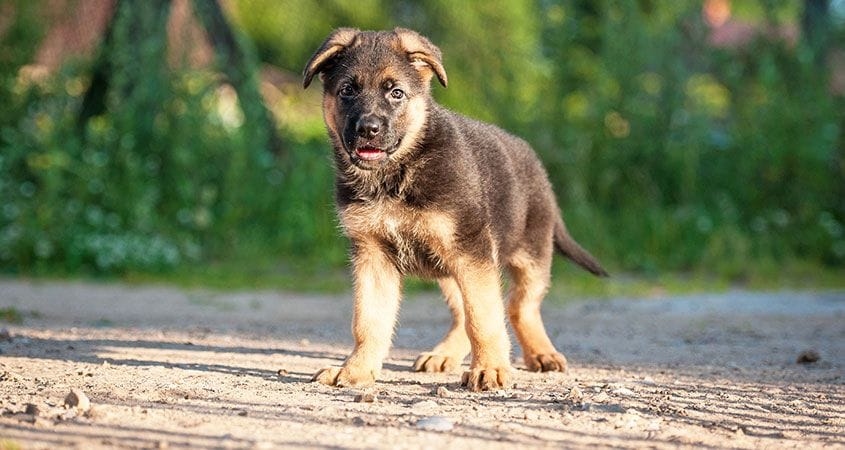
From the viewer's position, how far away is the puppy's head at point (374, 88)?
5.25m

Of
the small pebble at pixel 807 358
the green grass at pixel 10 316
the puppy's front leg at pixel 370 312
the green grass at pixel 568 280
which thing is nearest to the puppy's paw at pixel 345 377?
the puppy's front leg at pixel 370 312

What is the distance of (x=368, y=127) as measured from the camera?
5.17 metres

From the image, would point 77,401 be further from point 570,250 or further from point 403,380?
point 570,250

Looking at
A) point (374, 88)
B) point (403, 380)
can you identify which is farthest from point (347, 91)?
point (403, 380)

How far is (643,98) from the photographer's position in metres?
11.3

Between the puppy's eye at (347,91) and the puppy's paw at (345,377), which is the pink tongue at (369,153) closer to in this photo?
the puppy's eye at (347,91)

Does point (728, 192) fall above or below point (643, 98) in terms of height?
below

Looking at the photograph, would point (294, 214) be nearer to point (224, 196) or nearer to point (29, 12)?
point (224, 196)

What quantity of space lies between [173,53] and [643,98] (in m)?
4.64

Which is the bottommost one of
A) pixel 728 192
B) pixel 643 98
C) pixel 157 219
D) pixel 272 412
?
pixel 272 412

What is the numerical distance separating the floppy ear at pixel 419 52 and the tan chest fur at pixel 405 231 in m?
0.69

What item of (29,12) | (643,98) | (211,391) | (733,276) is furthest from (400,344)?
(29,12)

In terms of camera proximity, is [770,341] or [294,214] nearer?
[770,341]

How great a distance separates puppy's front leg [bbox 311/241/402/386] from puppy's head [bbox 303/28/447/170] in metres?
0.45
